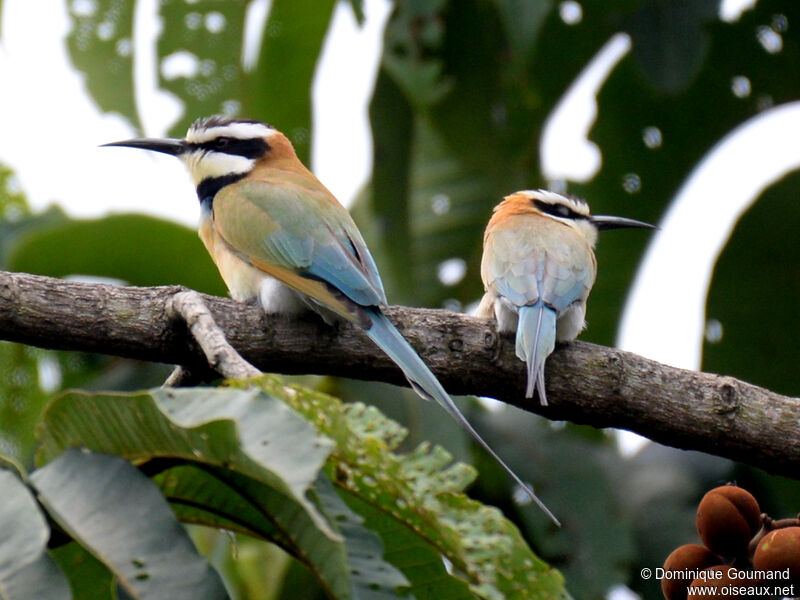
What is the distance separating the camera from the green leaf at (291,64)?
185 inches

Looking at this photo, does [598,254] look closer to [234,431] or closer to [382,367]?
[382,367]

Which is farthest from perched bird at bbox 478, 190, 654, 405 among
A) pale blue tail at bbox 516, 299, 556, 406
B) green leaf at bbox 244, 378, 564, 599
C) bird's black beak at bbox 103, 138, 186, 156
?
bird's black beak at bbox 103, 138, 186, 156

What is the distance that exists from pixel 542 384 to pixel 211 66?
2797 mm

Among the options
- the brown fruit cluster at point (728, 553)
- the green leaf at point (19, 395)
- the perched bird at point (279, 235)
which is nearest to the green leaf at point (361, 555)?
the brown fruit cluster at point (728, 553)

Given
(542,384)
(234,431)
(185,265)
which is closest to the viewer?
(234,431)

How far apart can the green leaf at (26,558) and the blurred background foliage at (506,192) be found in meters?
3.08

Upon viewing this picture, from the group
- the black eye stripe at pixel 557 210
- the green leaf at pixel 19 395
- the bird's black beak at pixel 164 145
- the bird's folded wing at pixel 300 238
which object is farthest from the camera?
the green leaf at pixel 19 395

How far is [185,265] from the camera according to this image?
501 centimetres

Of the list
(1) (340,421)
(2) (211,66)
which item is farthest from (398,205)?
(1) (340,421)

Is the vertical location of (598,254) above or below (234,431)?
below

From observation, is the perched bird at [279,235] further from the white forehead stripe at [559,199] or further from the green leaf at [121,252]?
the green leaf at [121,252]

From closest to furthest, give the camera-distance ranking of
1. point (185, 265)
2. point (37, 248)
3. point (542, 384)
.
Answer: point (542, 384)
point (37, 248)
point (185, 265)

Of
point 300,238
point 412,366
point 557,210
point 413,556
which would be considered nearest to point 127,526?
point 413,556

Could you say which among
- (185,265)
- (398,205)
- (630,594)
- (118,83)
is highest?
(118,83)
